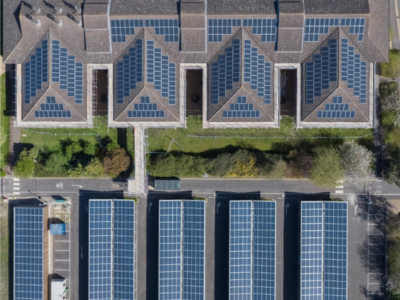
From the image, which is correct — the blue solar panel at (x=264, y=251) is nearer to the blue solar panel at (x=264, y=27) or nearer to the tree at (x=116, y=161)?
the tree at (x=116, y=161)

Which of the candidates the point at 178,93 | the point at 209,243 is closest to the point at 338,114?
the point at 178,93

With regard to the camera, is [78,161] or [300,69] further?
[78,161]

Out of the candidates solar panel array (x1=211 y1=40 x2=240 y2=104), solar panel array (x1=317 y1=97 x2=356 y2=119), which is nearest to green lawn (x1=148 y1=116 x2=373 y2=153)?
solar panel array (x1=317 y1=97 x2=356 y2=119)

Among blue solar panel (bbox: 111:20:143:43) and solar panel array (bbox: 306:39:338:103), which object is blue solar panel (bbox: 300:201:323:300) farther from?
blue solar panel (bbox: 111:20:143:43)

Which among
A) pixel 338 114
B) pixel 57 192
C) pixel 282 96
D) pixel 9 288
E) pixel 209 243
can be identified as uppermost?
pixel 282 96

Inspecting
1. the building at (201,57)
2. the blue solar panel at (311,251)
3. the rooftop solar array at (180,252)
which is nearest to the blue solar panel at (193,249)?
the rooftop solar array at (180,252)

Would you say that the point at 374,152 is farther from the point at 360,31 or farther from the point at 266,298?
the point at 266,298

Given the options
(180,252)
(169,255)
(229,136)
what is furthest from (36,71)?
(180,252)
